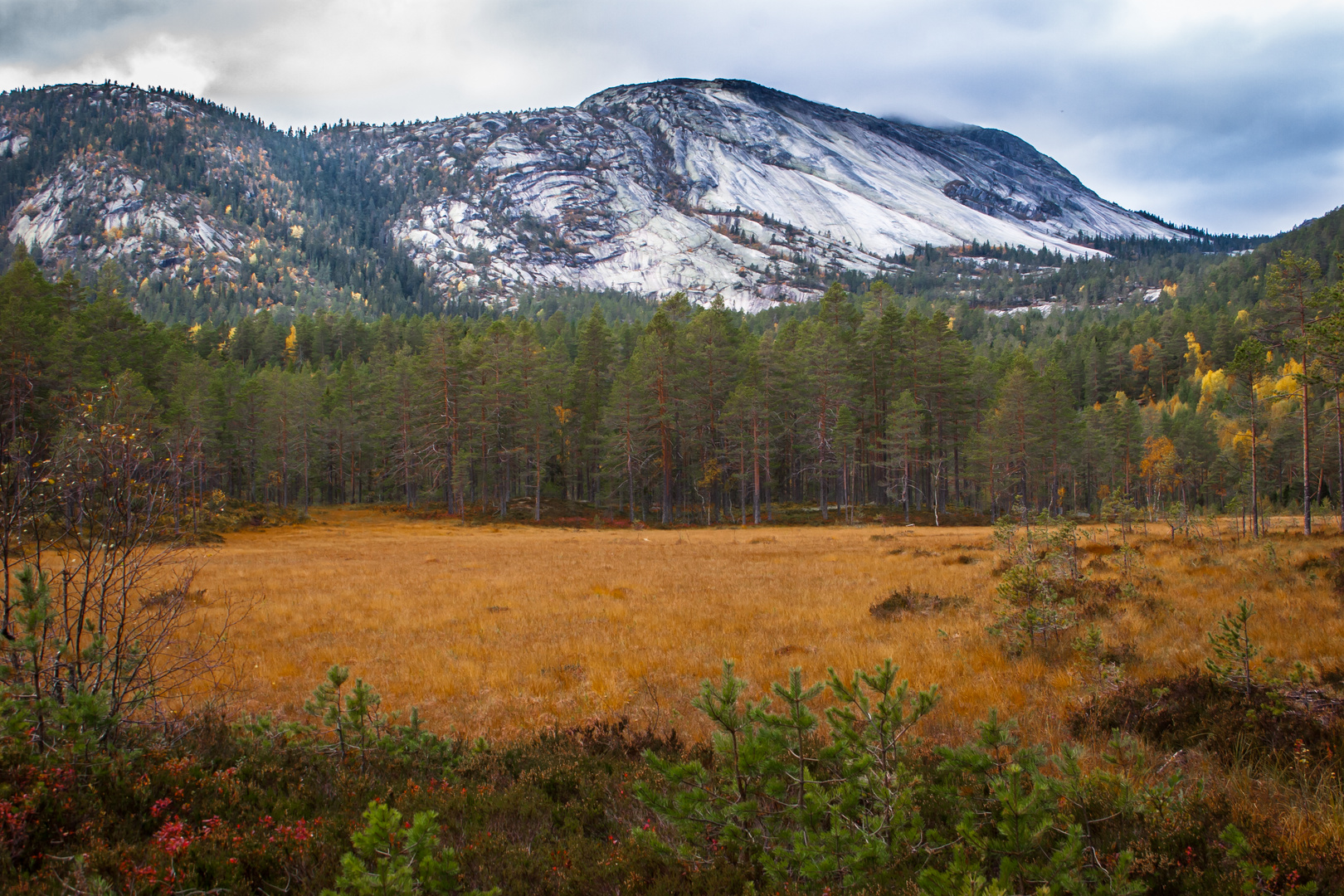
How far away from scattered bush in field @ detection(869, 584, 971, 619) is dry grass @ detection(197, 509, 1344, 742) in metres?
0.30

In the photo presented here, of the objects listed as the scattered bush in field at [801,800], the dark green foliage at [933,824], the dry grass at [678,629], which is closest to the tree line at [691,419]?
the dry grass at [678,629]

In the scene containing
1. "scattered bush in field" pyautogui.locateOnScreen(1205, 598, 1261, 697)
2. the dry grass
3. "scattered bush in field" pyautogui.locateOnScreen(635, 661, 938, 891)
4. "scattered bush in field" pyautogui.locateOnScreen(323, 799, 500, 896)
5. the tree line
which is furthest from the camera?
the tree line

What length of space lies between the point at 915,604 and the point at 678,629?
4770 mm

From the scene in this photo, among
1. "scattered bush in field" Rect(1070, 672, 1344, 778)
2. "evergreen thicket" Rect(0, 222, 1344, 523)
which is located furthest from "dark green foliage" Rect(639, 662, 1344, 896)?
"evergreen thicket" Rect(0, 222, 1344, 523)

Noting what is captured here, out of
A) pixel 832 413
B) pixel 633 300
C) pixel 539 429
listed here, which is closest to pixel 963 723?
pixel 832 413

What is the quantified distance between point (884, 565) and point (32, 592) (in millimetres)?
18229

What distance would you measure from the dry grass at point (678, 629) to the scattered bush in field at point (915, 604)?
0.30m

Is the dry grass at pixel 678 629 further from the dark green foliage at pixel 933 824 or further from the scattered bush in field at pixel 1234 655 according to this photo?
the dark green foliage at pixel 933 824

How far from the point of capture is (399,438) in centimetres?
6172

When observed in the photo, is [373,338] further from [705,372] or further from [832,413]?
[832,413]

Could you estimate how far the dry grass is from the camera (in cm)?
755

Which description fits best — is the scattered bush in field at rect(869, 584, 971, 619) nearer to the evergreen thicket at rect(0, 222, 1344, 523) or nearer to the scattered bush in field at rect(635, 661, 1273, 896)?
the scattered bush in field at rect(635, 661, 1273, 896)

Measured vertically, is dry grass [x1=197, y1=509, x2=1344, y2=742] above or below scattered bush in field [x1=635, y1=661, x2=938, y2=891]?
below

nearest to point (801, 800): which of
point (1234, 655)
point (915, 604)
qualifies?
point (1234, 655)
